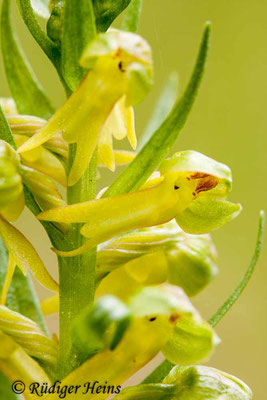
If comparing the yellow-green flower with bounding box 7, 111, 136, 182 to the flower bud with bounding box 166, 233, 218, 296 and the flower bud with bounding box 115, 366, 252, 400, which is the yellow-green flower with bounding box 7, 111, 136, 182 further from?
the flower bud with bounding box 115, 366, 252, 400

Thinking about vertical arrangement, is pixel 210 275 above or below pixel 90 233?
below

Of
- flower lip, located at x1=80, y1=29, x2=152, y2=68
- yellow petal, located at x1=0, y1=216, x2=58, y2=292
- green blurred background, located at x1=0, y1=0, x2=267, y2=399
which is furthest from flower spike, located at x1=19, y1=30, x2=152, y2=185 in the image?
green blurred background, located at x1=0, y1=0, x2=267, y2=399

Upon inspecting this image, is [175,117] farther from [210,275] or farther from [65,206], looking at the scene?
[210,275]

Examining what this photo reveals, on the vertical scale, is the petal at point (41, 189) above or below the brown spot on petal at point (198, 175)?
below

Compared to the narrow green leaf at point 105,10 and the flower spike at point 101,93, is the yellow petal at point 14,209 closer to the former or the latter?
the flower spike at point 101,93

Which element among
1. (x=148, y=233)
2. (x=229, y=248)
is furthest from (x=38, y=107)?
(x=229, y=248)

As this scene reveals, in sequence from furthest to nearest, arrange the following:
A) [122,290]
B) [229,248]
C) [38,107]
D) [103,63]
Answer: [229,248], [38,107], [122,290], [103,63]

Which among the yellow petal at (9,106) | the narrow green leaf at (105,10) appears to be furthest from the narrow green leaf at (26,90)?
the narrow green leaf at (105,10)
